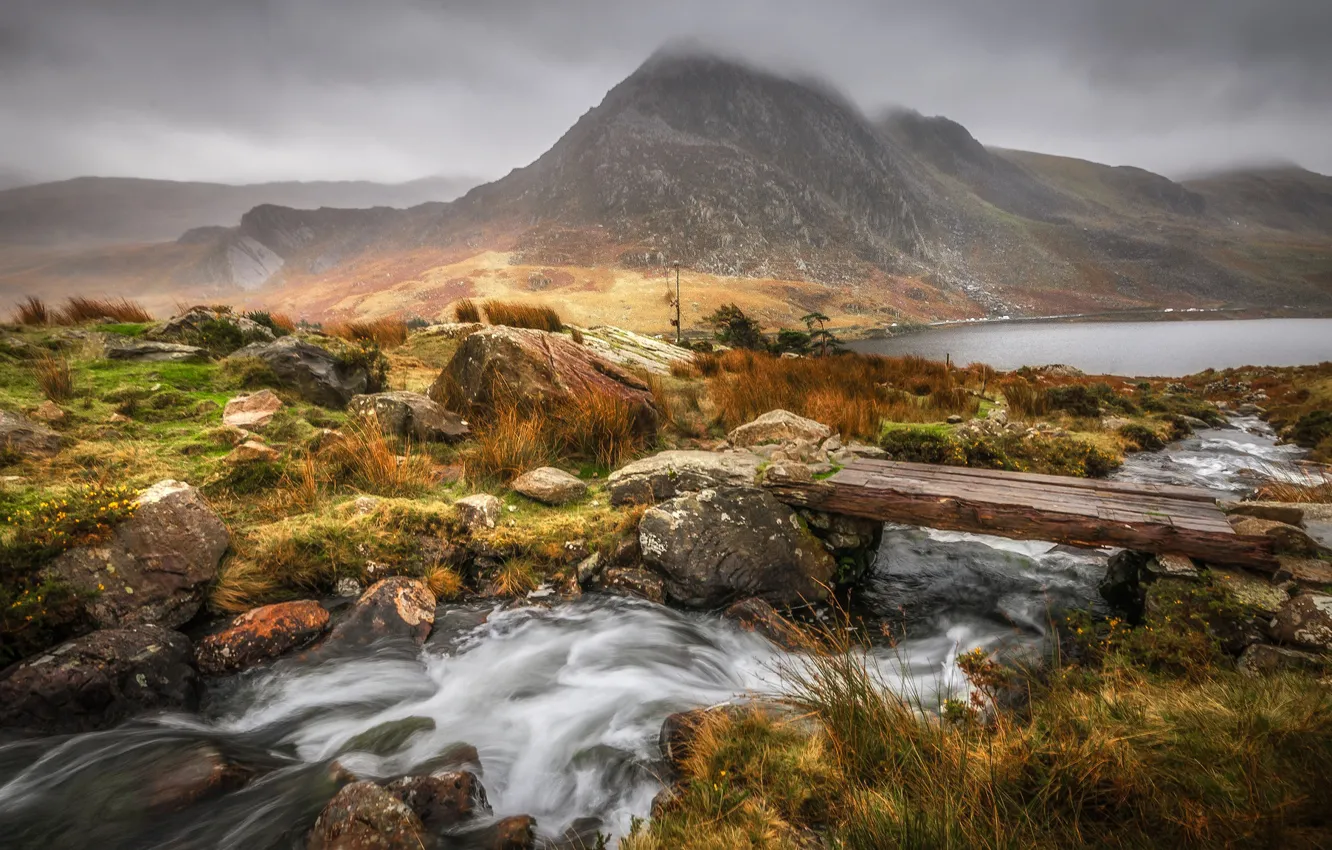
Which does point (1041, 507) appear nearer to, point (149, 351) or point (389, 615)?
point (389, 615)

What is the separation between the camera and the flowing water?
3.06 m

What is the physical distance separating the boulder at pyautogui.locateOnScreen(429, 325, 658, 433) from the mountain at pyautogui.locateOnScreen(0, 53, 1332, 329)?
72.6m

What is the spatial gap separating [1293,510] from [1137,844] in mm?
5047

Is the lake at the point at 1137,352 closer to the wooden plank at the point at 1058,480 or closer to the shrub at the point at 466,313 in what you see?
the shrub at the point at 466,313

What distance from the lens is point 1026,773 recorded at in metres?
2.41

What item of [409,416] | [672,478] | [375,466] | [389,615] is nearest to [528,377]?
[409,416]

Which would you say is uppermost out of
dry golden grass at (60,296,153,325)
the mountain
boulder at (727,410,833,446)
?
the mountain

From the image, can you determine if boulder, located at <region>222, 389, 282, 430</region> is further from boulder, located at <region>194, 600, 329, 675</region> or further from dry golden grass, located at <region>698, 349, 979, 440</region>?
dry golden grass, located at <region>698, 349, 979, 440</region>

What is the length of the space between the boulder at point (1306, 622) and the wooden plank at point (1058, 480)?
178 cm

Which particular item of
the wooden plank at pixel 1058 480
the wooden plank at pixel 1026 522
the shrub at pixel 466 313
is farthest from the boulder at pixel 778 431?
the shrub at pixel 466 313

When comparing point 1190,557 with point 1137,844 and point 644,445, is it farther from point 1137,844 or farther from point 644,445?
point 644,445

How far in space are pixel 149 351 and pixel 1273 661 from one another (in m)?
13.4

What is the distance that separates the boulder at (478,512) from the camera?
220 inches

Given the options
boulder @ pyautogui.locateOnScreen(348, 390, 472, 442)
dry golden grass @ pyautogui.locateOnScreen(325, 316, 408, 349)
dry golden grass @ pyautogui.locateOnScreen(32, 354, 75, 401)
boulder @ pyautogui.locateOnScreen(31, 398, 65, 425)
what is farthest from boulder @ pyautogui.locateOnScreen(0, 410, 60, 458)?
dry golden grass @ pyautogui.locateOnScreen(325, 316, 408, 349)
